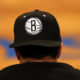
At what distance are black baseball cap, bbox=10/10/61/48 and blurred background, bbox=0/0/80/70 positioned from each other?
995mm

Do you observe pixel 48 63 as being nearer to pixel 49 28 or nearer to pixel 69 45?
pixel 49 28

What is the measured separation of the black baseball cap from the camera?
503 mm

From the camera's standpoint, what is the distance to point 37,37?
1.67 ft

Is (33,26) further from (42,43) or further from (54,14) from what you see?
(54,14)

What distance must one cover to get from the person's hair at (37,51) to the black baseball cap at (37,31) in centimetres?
1

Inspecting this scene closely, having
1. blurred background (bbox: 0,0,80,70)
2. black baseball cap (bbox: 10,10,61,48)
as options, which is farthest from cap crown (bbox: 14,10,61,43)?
blurred background (bbox: 0,0,80,70)

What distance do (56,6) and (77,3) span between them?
14 centimetres

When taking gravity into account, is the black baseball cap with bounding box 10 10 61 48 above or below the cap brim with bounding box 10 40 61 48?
above

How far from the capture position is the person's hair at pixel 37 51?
49 centimetres

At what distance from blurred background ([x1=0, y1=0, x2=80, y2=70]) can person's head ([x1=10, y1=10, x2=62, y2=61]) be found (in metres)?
1.00

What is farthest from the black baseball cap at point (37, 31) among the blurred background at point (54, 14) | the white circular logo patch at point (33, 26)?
the blurred background at point (54, 14)

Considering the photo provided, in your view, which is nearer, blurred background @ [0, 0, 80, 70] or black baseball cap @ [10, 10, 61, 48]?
black baseball cap @ [10, 10, 61, 48]

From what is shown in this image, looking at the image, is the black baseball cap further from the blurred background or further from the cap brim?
the blurred background

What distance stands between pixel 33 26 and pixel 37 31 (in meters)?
0.01
